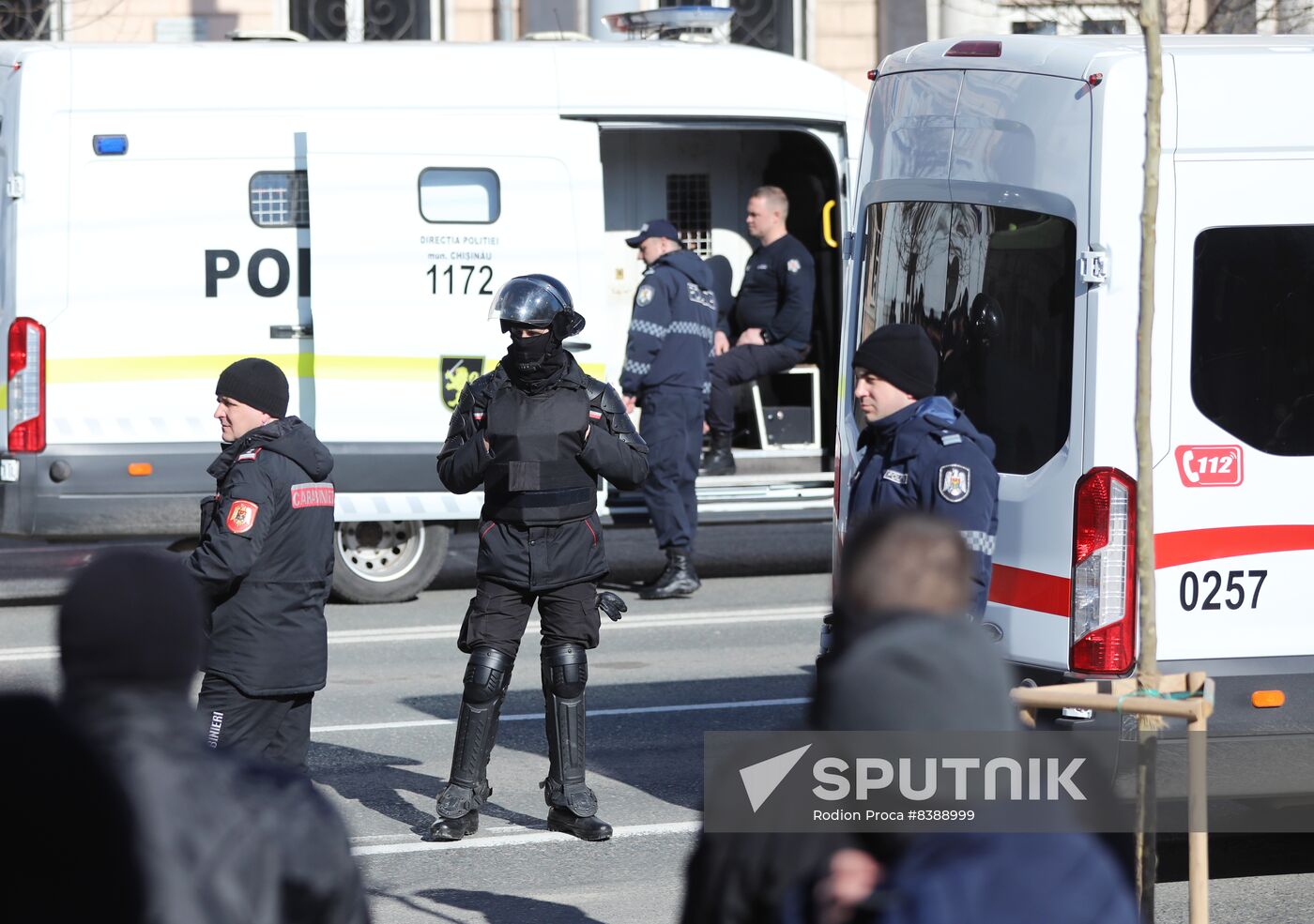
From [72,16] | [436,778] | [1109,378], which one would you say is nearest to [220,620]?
[436,778]

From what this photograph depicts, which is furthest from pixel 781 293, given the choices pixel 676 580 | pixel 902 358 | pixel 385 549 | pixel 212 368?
pixel 902 358

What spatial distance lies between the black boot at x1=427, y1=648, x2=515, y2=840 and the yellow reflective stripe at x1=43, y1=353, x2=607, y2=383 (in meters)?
4.02

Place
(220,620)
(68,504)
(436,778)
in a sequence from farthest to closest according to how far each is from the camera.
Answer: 1. (68,504)
2. (436,778)
3. (220,620)

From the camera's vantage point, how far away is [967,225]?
587cm

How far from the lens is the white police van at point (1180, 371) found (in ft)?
17.3

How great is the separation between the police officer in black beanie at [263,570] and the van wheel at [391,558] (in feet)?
17.9

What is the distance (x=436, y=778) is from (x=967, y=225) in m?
2.89

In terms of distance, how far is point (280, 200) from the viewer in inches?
398

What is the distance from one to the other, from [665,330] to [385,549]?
2.06m

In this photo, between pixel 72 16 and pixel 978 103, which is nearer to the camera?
pixel 978 103

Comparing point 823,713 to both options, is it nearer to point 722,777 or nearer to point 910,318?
point 722,777

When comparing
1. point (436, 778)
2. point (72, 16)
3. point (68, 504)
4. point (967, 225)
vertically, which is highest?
point (72, 16)

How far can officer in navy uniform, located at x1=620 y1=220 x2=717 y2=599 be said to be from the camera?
35.0ft

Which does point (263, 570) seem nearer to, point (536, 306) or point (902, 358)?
point (536, 306)
